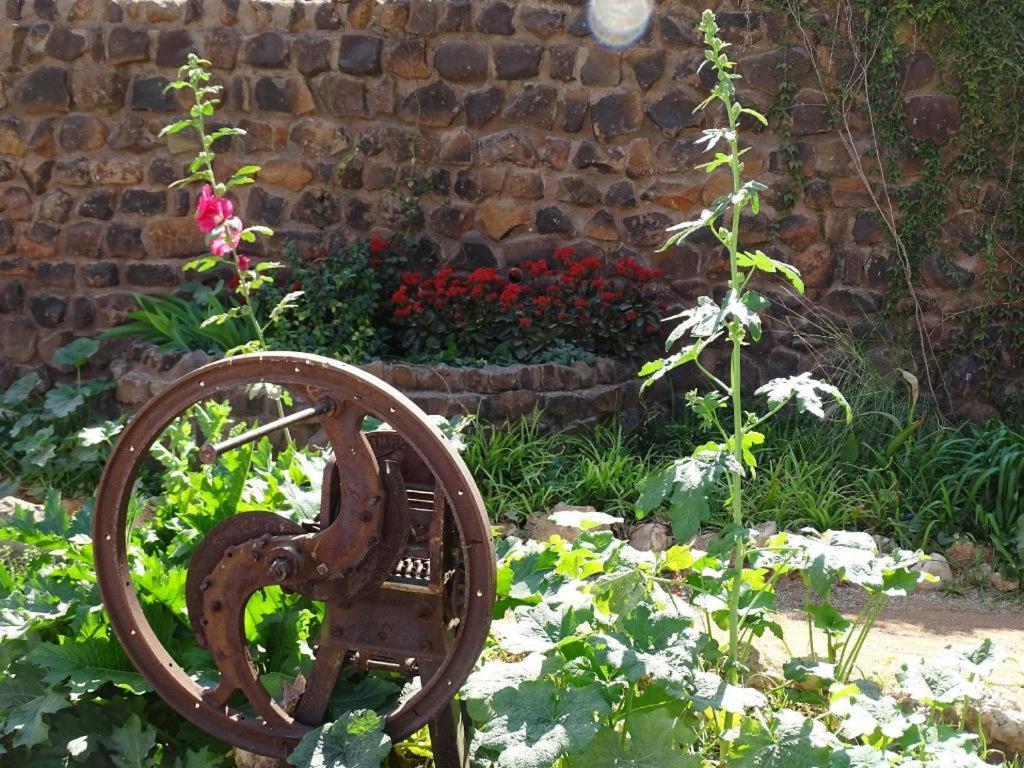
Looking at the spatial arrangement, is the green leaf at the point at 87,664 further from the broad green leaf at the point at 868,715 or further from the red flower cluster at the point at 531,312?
the red flower cluster at the point at 531,312

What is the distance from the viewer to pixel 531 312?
5898 millimetres

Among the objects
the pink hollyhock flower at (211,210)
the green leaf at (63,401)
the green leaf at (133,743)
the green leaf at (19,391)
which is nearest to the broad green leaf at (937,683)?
the green leaf at (133,743)

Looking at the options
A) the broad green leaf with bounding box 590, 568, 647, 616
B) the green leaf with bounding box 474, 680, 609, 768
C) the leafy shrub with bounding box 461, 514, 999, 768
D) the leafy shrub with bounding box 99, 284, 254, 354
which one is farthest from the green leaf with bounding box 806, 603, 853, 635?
the leafy shrub with bounding box 99, 284, 254, 354

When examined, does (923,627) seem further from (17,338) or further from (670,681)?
(17,338)

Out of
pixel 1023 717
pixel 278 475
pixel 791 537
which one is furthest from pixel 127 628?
pixel 1023 717

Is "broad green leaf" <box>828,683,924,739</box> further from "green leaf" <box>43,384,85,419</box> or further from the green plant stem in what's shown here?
"green leaf" <box>43,384,85,419</box>

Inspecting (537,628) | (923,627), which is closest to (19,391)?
(537,628)

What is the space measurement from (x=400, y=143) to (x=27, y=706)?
14.1 ft

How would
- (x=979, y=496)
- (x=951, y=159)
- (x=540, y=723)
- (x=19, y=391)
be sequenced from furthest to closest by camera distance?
(x=19, y=391)
(x=951, y=159)
(x=979, y=496)
(x=540, y=723)

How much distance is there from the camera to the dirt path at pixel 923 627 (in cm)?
352

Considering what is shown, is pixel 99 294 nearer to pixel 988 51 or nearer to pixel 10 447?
pixel 10 447

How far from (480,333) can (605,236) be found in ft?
3.07

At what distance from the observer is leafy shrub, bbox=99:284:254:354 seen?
5973 millimetres

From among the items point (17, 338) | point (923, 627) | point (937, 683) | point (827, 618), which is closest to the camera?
point (937, 683)
